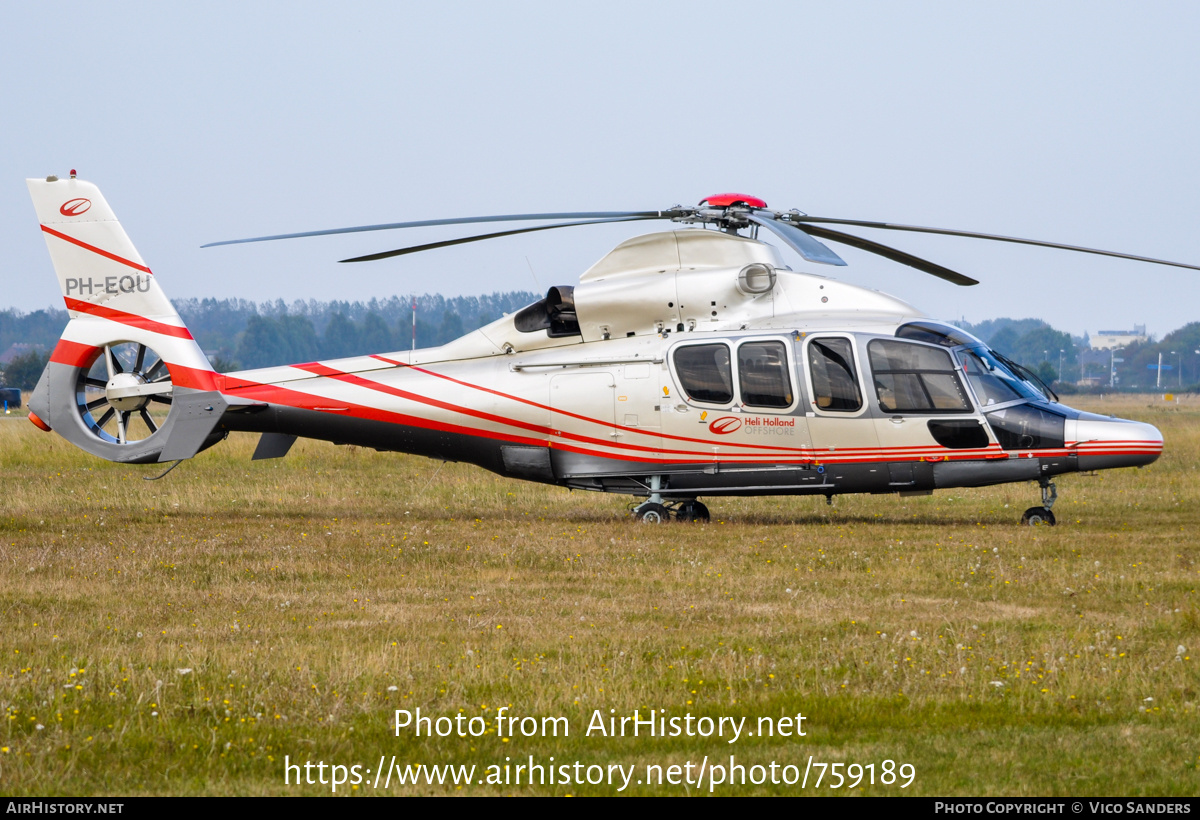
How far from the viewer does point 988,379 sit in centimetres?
1620

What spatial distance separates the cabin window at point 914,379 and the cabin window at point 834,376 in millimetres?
282

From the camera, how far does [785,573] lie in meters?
12.7

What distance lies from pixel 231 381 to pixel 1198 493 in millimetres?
16406

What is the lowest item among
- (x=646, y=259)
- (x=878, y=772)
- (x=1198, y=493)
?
(x=1198, y=493)

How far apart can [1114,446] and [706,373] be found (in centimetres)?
543

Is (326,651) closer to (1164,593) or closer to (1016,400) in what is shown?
(1164,593)

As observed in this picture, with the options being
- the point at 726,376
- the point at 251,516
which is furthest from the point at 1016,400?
the point at 251,516

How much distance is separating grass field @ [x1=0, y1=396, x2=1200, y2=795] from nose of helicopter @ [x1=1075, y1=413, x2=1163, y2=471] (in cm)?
97

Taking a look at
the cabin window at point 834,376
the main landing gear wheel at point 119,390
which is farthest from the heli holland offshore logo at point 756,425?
the main landing gear wheel at point 119,390

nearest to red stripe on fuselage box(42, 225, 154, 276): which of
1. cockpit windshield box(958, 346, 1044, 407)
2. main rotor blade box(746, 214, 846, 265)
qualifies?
main rotor blade box(746, 214, 846, 265)

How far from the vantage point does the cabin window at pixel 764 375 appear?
16.3 m

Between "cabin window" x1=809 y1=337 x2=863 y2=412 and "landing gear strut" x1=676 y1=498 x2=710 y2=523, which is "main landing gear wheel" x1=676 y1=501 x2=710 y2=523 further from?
"cabin window" x1=809 y1=337 x2=863 y2=412
